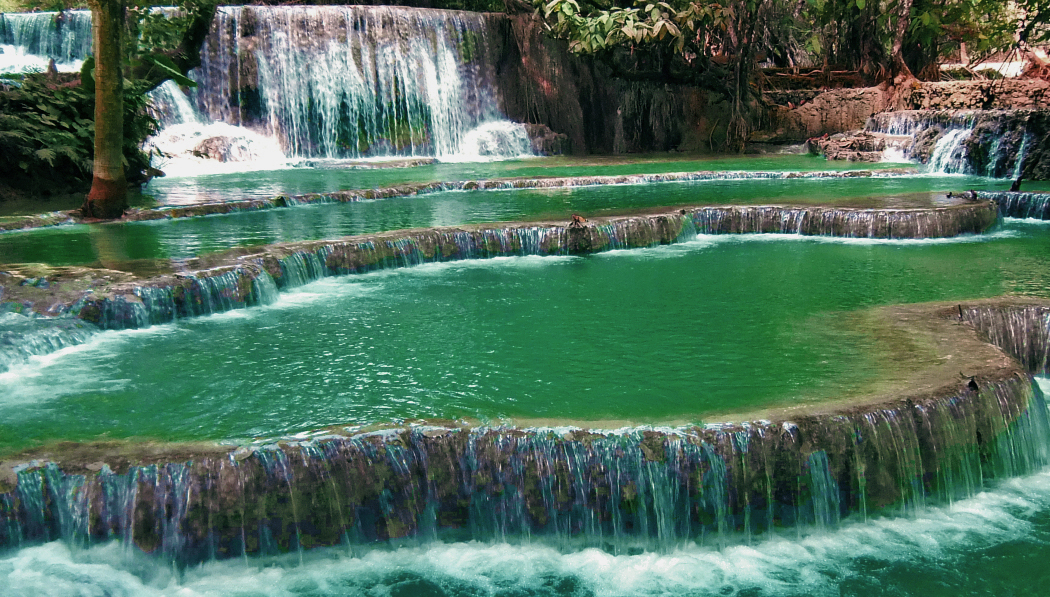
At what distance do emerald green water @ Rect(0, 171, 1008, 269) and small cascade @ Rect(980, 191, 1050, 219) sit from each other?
28.8 inches

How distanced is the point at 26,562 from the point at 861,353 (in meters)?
4.79

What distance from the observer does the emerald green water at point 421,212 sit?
30.0ft

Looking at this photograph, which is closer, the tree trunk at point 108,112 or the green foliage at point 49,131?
the tree trunk at point 108,112

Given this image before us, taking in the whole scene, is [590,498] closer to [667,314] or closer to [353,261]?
[667,314]

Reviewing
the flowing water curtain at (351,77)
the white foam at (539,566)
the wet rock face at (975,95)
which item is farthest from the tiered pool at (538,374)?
the flowing water curtain at (351,77)

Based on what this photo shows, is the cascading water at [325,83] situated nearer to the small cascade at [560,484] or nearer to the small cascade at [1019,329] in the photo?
the small cascade at [560,484]

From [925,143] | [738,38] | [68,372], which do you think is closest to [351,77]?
[738,38]

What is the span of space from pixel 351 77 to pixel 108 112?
11.8m

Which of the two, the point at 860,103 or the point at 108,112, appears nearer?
the point at 108,112

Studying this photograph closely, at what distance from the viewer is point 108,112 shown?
10102mm

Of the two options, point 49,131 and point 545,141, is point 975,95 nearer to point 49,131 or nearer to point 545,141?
point 545,141

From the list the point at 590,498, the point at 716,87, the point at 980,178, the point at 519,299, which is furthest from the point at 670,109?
the point at 590,498

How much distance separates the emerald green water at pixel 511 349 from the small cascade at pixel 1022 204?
105 inches

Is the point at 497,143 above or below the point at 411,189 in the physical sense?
above
